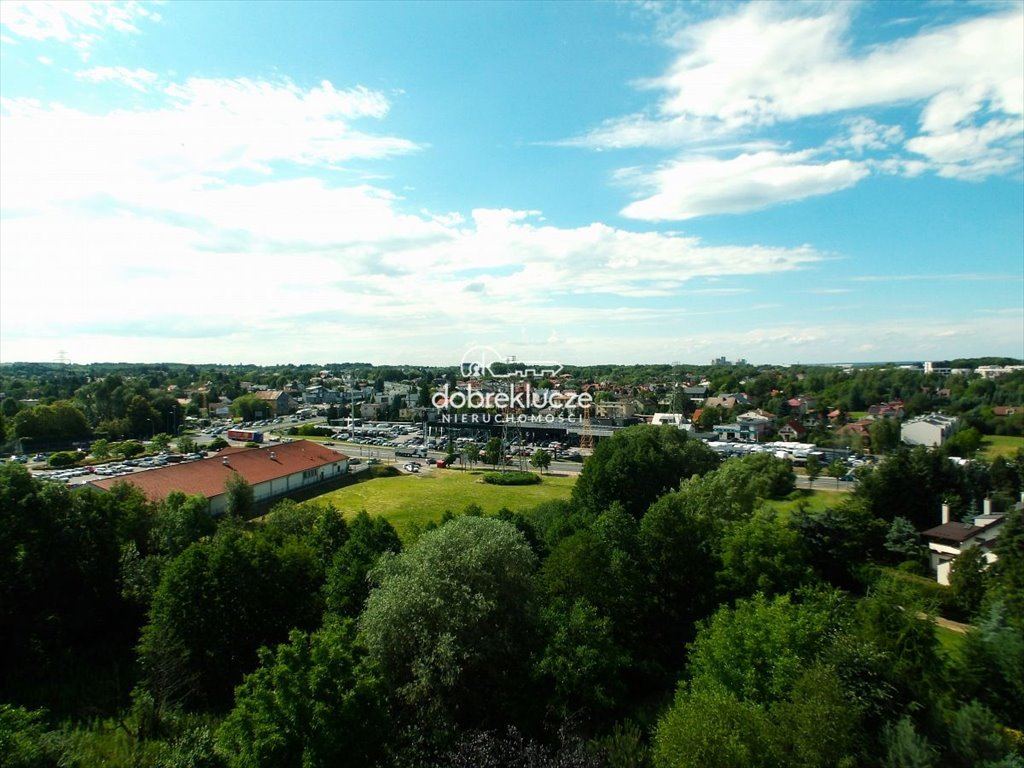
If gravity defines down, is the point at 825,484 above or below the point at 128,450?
below

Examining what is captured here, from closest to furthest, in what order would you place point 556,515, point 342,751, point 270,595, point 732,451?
point 342,751
point 270,595
point 556,515
point 732,451

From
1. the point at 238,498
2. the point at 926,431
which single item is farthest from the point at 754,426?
the point at 238,498

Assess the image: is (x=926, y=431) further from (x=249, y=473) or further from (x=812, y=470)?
(x=249, y=473)

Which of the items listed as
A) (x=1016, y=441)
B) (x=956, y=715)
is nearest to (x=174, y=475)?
(x=956, y=715)

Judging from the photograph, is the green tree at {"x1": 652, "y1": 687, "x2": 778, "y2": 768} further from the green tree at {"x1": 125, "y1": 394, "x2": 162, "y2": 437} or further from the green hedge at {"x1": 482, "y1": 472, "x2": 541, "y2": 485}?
the green tree at {"x1": 125, "y1": 394, "x2": 162, "y2": 437}

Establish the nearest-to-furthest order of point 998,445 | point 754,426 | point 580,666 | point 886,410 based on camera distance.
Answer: point 580,666 → point 998,445 → point 754,426 → point 886,410

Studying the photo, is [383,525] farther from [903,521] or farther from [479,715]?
[903,521]

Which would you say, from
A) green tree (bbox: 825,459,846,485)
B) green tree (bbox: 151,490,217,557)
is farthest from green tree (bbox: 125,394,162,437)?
green tree (bbox: 825,459,846,485)
